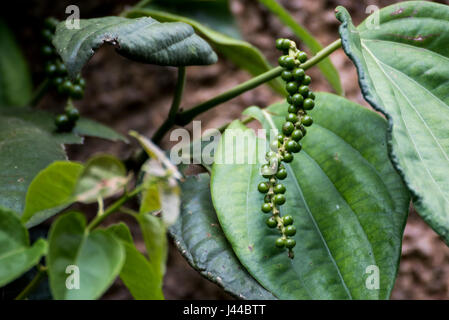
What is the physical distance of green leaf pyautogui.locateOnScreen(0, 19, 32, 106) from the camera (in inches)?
42.5

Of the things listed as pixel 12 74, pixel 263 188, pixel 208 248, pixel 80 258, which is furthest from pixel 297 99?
pixel 12 74

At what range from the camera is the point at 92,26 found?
21.5 inches

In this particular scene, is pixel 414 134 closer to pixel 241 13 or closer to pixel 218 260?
pixel 218 260

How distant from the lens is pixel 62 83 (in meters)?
0.82

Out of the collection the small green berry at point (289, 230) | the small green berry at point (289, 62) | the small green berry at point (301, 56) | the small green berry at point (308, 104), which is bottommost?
the small green berry at point (289, 230)

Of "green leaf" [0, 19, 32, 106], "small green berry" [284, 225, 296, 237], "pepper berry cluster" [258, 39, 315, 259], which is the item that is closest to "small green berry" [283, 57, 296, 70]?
"pepper berry cluster" [258, 39, 315, 259]

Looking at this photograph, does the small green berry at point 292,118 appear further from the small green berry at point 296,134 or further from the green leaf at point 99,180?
the green leaf at point 99,180

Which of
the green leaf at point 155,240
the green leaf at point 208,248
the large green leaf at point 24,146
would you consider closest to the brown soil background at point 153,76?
the large green leaf at point 24,146

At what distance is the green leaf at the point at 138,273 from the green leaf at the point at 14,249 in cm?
8

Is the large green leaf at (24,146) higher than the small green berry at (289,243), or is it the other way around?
the large green leaf at (24,146)

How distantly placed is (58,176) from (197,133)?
629 millimetres

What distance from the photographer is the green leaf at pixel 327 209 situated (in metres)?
0.56
